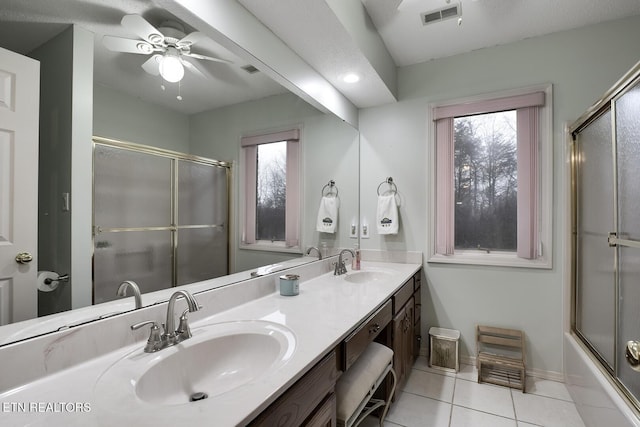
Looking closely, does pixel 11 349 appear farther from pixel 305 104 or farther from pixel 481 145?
pixel 481 145

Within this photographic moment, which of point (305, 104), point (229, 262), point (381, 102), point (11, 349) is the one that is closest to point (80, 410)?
point (11, 349)

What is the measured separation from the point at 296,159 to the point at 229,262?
2.55 ft

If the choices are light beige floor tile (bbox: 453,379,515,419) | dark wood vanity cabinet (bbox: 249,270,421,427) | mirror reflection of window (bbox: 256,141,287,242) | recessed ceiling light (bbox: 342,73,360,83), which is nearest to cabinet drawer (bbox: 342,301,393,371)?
dark wood vanity cabinet (bbox: 249,270,421,427)

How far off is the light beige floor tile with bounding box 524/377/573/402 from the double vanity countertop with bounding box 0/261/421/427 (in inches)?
60.1

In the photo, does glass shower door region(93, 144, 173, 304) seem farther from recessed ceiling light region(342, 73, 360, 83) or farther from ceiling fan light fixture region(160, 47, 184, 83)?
recessed ceiling light region(342, 73, 360, 83)

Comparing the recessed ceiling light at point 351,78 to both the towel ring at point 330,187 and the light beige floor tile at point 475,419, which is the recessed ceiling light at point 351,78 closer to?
the towel ring at point 330,187

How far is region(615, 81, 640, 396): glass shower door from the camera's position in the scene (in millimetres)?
1357

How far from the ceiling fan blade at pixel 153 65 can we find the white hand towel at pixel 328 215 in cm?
130

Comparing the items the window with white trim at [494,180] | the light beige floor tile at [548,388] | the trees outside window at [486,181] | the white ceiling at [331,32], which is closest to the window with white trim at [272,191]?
the white ceiling at [331,32]

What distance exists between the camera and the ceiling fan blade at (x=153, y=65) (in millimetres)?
1059

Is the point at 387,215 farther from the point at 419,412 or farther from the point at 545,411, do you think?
the point at 545,411

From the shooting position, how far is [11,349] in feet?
2.45

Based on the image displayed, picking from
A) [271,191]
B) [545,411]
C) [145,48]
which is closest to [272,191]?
[271,191]

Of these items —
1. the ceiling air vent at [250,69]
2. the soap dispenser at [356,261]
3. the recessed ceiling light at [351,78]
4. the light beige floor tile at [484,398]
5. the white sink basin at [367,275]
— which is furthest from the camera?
the soap dispenser at [356,261]
